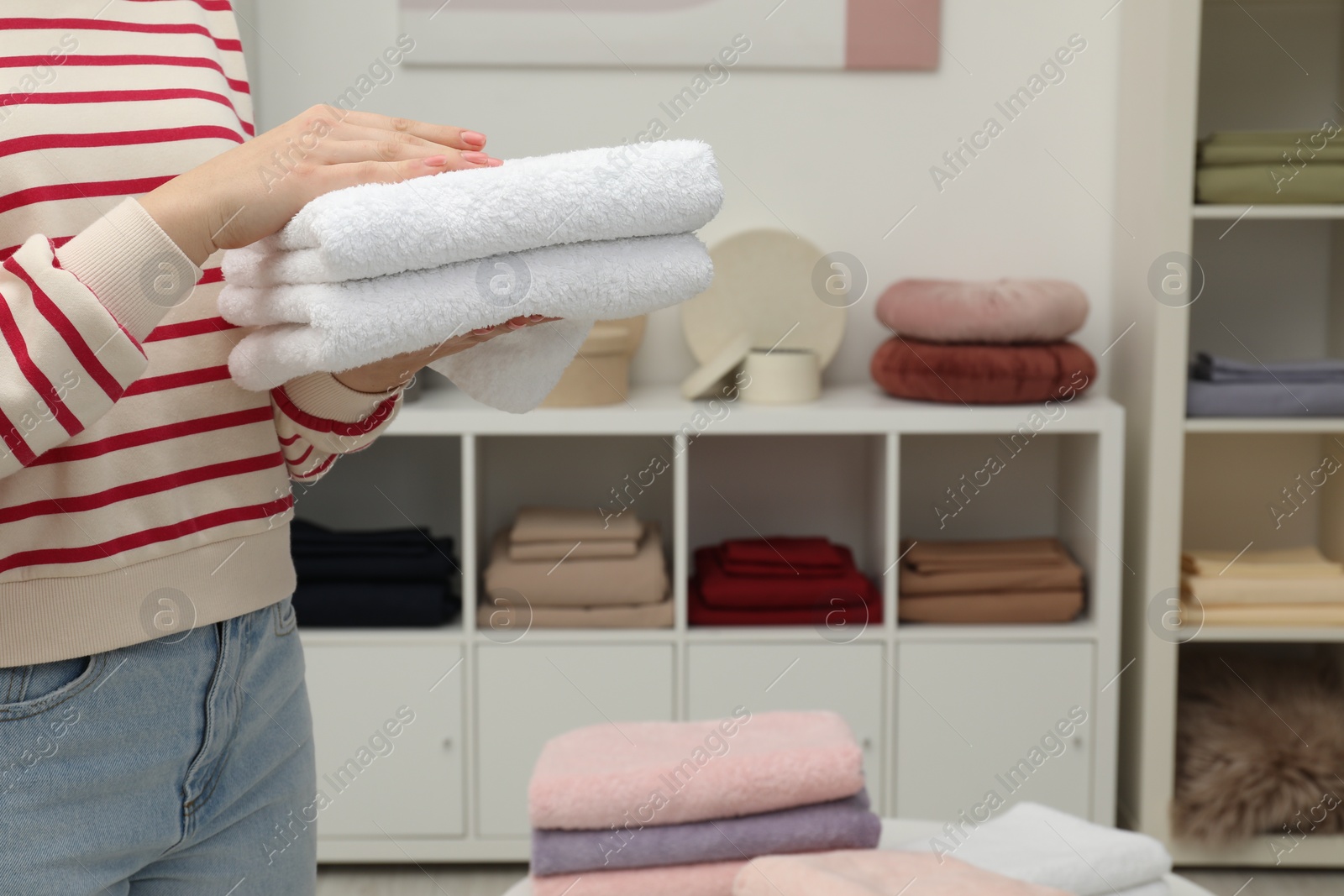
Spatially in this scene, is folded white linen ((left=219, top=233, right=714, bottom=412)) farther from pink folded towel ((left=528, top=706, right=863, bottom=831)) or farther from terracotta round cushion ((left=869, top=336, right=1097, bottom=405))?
terracotta round cushion ((left=869, top=336, right=1097, bottom=405))

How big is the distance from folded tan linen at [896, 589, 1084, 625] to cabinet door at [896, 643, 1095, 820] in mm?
41

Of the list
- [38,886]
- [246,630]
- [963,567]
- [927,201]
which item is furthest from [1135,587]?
[38,886]

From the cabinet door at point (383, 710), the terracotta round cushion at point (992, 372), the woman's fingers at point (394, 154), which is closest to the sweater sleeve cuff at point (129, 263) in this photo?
the woman's fingers at point (394, 154)

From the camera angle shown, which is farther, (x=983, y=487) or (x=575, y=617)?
(x=983, y=487)

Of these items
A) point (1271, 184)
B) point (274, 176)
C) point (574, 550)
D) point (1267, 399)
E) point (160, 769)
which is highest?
point (1271, 184)

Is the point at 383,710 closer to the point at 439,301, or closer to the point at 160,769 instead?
the point at 160,769

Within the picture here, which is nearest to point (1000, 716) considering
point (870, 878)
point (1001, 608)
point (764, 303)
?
point (1001, 608)

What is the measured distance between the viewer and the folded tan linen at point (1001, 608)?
75.2 inches

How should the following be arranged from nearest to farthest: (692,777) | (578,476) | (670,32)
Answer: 1. (692,777)
2. (670,32)
3. (578,476)

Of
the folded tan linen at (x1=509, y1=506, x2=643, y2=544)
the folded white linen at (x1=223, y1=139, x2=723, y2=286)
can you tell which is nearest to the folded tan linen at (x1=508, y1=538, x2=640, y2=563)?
the folded tan linen at (x1=509, y1=506, x2=643, y2=544)

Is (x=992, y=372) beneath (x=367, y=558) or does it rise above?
above

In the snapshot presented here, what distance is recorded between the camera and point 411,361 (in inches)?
29.9

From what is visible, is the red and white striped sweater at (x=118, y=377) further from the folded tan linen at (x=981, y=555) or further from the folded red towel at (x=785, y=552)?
the folded tan linen at (x=981, y=555)

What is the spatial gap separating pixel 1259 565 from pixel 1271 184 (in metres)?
0.60
